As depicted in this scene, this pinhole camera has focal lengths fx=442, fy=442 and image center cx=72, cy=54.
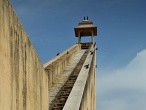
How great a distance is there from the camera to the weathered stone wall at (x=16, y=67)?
5.42 meters

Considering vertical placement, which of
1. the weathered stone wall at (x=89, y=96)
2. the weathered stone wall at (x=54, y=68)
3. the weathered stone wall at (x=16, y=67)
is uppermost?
the weathered stone wall at (x=16, y=67)

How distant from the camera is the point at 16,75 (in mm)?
6031

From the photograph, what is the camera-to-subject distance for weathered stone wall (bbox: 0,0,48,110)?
213 inches

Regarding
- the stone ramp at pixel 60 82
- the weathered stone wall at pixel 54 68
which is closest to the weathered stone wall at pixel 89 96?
the stone ramp at pixel 60 82

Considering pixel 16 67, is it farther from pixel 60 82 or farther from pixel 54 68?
pixel 54 68

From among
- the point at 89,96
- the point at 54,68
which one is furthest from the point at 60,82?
the point at 89,96

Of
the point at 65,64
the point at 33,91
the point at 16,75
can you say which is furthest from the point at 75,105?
A: the point at 65,64

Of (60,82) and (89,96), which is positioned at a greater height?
(60,82)

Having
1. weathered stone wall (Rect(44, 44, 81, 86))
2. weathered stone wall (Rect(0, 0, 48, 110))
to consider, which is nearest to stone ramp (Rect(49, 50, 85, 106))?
weathered stone wall (Rect(44, 44, 81, 86))

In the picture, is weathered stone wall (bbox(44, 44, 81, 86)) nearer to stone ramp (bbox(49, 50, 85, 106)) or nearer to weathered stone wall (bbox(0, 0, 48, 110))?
stone ramp (bbox(49, 50, 85, 106))

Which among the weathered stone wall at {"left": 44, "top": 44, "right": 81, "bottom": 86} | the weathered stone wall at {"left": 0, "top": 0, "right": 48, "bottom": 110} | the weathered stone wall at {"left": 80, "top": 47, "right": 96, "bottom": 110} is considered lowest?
the weathered stone wall at {"left": 80, "top": 47, "right": 96, "bottom": 110}

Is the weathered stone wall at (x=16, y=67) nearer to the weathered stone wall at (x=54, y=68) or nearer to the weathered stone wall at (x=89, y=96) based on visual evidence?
the weathered stone wall at (x=89, y=96)

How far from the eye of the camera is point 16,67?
19.9 feet

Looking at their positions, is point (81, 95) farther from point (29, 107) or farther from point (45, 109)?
point (29, 107)
